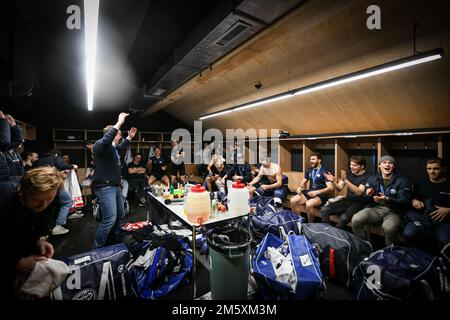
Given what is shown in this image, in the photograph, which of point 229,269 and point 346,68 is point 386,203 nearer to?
point 346,68

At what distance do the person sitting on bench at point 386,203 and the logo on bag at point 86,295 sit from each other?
2.97 meters

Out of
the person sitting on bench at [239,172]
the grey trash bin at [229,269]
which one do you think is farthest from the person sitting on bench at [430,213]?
the person sitting on bench at [239,172]

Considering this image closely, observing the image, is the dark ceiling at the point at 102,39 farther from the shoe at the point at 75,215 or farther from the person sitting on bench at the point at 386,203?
the person sitting on bench at the point at 386,203

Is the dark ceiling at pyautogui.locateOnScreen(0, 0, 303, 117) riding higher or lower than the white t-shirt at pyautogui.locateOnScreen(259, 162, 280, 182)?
higher

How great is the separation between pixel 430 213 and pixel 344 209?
0.93 m

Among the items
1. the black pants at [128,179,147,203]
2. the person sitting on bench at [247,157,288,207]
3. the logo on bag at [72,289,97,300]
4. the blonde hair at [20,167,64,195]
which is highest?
the blonde hair at [20,167,64,195]

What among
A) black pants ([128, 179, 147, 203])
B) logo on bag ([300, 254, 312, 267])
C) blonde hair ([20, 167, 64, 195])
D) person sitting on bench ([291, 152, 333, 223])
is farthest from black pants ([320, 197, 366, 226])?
black pants ([128, 179, 147, 203])

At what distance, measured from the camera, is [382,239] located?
2.96 metres

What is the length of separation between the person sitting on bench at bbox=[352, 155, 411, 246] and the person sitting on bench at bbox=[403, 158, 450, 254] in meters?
0.11

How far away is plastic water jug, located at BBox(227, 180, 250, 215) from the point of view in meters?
2.11

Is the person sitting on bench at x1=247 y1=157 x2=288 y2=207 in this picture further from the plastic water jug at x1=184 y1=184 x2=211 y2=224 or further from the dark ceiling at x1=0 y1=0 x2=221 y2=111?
the dark ceiling at x1=0 y1=0 x2=221 y2=111

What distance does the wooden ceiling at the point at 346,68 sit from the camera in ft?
6.87

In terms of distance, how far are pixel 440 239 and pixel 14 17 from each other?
6135 mm
